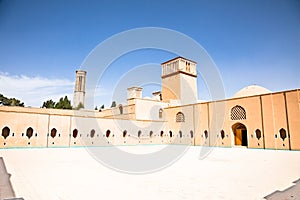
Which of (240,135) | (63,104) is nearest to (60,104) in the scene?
(63,104)

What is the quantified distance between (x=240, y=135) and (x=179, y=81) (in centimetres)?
1260

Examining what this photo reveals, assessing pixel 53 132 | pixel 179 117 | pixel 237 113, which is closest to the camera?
pixel 53 132

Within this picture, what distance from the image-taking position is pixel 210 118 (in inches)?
832

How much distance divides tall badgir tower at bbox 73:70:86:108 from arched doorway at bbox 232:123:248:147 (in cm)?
3475

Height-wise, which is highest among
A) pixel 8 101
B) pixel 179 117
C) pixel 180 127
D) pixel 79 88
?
pixel 79 88

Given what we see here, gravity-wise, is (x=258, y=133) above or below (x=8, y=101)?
below

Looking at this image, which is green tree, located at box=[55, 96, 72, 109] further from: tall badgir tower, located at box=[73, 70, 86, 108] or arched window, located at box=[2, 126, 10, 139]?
arched window, located at box=[2, 126, 10, 139]

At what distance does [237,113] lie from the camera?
63.3 ft

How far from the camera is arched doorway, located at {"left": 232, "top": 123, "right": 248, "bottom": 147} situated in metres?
20.1

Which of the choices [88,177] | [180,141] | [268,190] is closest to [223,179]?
[268,190]

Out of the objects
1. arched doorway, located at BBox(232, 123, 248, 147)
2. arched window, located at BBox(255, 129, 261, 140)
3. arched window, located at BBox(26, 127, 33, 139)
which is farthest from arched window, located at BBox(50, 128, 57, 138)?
arched window, located at BBox(255, 129, 261, 140)

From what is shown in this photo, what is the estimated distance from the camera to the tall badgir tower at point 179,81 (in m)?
30.7

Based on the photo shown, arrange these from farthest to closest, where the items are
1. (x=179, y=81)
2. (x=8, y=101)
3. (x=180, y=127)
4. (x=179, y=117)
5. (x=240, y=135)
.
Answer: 1. (x=8, y=101)
2. (x=179, y=81)
3. (x=179, y=117)
4. (x=180, y=127)
5. (x=240, y=135)

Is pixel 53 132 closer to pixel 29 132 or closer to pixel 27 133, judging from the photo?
pixel 29 132
